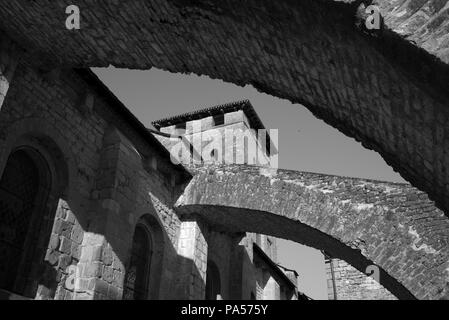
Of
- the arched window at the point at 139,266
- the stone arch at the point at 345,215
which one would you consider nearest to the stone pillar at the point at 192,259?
the stone arch at the point at 345,215

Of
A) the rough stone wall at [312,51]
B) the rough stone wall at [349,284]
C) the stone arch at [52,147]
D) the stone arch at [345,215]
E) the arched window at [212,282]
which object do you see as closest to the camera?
the rough stone wall at [312,51]

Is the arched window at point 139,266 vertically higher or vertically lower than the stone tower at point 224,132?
lower

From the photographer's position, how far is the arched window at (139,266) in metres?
7.48

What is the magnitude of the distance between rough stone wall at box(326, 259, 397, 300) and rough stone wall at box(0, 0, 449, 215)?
13.6m

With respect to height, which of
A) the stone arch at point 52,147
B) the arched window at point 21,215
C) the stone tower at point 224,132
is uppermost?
the stone tower at point 224,132

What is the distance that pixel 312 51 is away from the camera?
301cm

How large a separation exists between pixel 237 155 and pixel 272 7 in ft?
66.2

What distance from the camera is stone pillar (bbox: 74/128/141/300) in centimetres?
603

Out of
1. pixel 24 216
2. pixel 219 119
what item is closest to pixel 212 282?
pixel 24 216

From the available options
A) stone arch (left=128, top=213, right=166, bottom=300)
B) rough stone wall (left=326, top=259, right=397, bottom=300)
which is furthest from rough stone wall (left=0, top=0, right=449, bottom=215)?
rough stone wall (left=326, top=259, right=397, bottom=300)

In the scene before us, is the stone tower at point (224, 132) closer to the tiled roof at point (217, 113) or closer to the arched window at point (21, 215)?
the tiled roof at point (217, 113)

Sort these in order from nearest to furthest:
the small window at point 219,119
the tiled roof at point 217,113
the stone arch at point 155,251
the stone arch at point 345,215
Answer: the stone arch at point 345,215
the stone arch at point 155,251
the tiled roof at point 217,113
the small window at point 219,119

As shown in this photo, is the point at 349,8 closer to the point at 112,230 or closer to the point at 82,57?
the point at 82,57

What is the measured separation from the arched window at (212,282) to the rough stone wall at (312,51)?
23.1 ft
